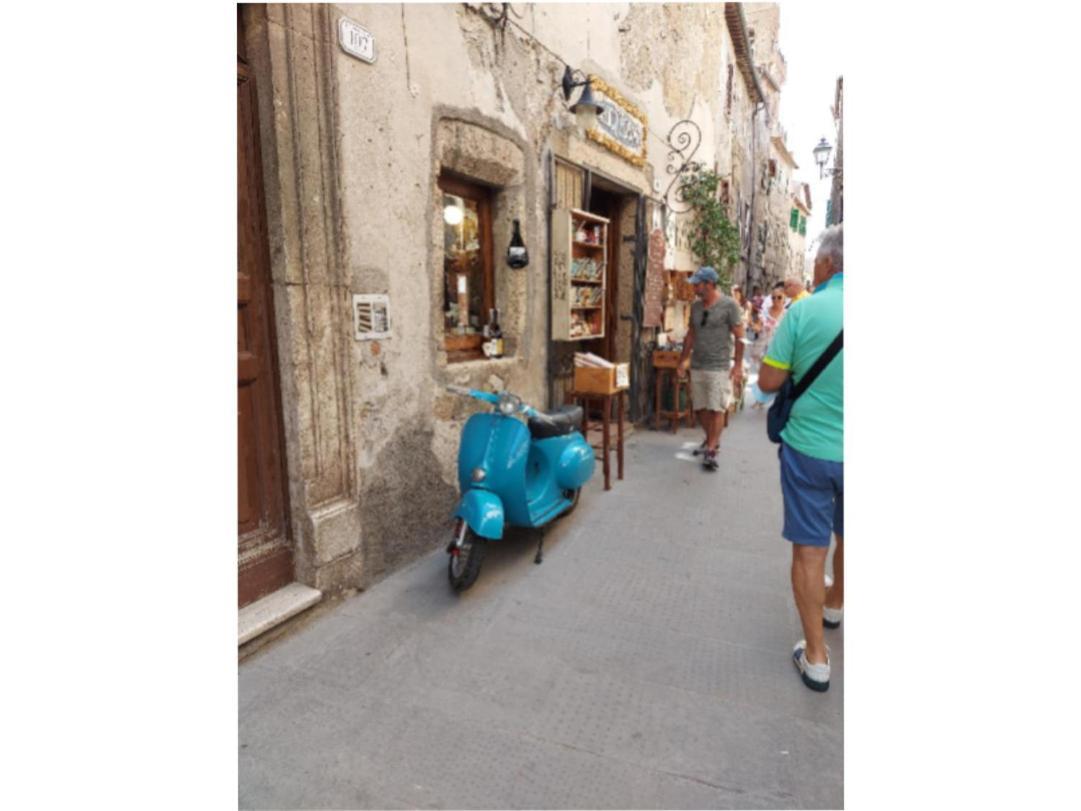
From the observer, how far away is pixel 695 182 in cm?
796

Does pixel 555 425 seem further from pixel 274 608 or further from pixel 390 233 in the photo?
pixel 274 608

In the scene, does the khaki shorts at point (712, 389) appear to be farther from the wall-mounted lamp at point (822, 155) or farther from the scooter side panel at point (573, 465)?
the wall-mounted lamp at point (822, 155)

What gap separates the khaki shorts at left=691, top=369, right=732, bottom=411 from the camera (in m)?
5.54

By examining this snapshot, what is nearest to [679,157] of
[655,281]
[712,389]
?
[655,281]

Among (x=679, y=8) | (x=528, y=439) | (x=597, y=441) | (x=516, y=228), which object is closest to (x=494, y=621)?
(x=528, y=439)

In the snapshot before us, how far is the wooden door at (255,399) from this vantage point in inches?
104

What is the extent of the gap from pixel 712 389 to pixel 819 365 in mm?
3477

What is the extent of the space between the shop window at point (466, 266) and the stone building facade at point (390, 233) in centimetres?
2

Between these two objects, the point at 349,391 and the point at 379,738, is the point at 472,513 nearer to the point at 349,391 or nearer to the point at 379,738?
the point at 349,391

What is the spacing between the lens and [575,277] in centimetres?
536

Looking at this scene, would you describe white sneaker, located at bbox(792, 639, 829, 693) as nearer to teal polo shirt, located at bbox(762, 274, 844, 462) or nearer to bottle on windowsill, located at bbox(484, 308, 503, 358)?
teal polo shirt, located at bbox(762, 274, 844, 462)

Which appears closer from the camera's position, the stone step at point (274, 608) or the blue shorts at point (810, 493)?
the blue shorts at point (810, 493)

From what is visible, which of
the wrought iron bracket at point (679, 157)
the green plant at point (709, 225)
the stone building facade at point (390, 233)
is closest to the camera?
the stone building facade at point (390, 233)

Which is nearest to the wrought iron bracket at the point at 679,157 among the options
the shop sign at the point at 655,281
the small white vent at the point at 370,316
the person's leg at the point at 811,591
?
the shop sign at the point at 655,281
